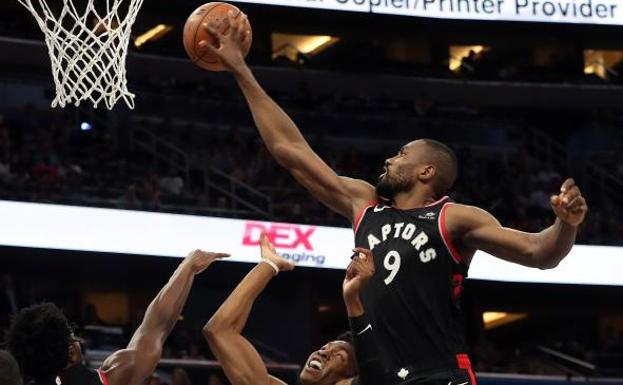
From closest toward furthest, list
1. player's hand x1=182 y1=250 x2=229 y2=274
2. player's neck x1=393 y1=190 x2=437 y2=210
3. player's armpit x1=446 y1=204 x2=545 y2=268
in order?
player's armpit x1=446 y1=204 x2=545 y2=268, player's neck x1=393 y1=190 x2=437 y2=210, player's hand x1=182 y1=250 x2=229 y2=274

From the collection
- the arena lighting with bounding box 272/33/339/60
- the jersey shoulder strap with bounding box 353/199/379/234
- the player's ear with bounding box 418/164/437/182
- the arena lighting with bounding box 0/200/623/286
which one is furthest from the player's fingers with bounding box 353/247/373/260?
the arena lighting with bounding box 272/33/339/60

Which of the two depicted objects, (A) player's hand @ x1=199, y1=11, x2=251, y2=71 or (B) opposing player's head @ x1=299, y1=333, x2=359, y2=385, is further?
(B) opposing player's head @ x1=299, y1=333, x2=359, y2=385

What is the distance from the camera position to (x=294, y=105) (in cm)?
2062

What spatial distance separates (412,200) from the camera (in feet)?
15.1

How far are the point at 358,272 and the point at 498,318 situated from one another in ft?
59.3

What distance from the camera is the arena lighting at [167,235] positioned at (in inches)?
608

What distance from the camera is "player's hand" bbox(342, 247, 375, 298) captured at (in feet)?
13.9

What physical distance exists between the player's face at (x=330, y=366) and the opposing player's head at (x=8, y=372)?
5.24ft

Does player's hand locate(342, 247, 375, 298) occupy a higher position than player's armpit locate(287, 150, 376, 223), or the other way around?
player's armpit locate(287, 150, 376, 223)

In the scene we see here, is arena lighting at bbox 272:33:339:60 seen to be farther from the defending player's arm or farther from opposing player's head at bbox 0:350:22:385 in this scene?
opposing player's head at bbox 0:350:22:385

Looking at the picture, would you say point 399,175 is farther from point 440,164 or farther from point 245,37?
point 245,37

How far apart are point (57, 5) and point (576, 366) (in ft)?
27.9

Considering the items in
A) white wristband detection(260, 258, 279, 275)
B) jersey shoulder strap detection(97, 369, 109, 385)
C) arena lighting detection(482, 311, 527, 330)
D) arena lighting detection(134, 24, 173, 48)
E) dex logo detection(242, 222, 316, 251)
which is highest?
arena lighting detection(134, 24, 173, 48)

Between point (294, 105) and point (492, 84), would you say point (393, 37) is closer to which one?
point (492, 84)
